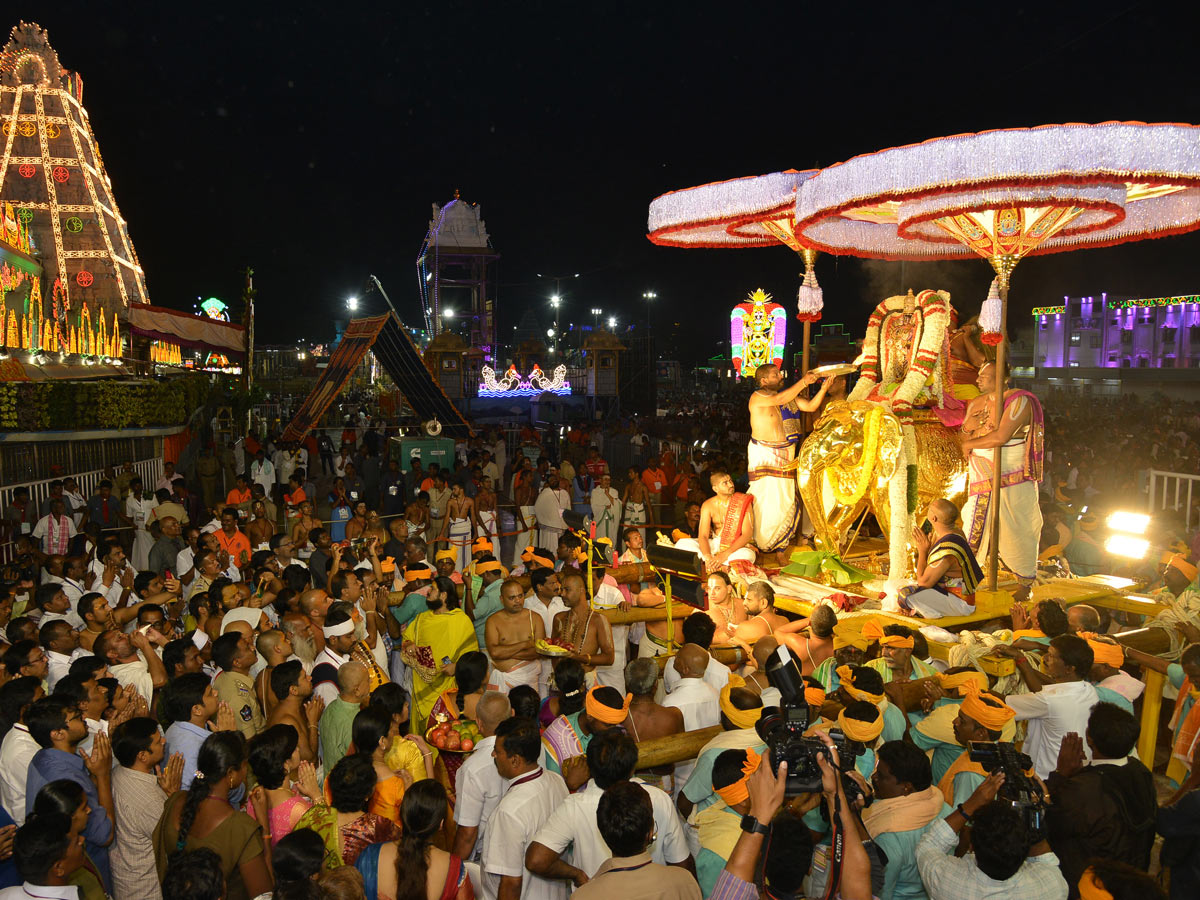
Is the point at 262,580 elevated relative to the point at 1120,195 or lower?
lower

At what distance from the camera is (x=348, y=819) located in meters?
3.46

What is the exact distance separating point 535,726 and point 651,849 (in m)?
0.69

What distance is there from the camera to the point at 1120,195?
627cm

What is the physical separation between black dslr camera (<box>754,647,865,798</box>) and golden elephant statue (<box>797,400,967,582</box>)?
14.3ft

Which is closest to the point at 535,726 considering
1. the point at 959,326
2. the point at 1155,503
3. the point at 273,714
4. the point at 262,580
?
the point at 273,714

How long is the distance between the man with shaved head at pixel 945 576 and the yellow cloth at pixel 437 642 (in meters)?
3.60

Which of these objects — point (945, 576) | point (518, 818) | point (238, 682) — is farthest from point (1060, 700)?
point (238, 682)

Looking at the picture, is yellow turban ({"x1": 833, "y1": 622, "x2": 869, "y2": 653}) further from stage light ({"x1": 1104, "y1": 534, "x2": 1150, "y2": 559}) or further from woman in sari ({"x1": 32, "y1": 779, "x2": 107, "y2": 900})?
woman in sari ({"x1": 32, "y1": 779, "x2": 107, "y2": 900})

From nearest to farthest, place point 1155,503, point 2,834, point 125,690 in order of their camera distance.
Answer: point 2,834 < point 125,690 < point 1155,503

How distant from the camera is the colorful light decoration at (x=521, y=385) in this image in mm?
32500

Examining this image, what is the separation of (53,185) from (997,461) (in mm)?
35904

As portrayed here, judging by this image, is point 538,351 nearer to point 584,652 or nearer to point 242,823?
point 584,652

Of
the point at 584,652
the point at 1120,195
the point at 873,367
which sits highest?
Answer: the point at 1120,195

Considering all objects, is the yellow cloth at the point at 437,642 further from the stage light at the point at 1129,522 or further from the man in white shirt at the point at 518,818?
the stage light at the point at 1129,522
